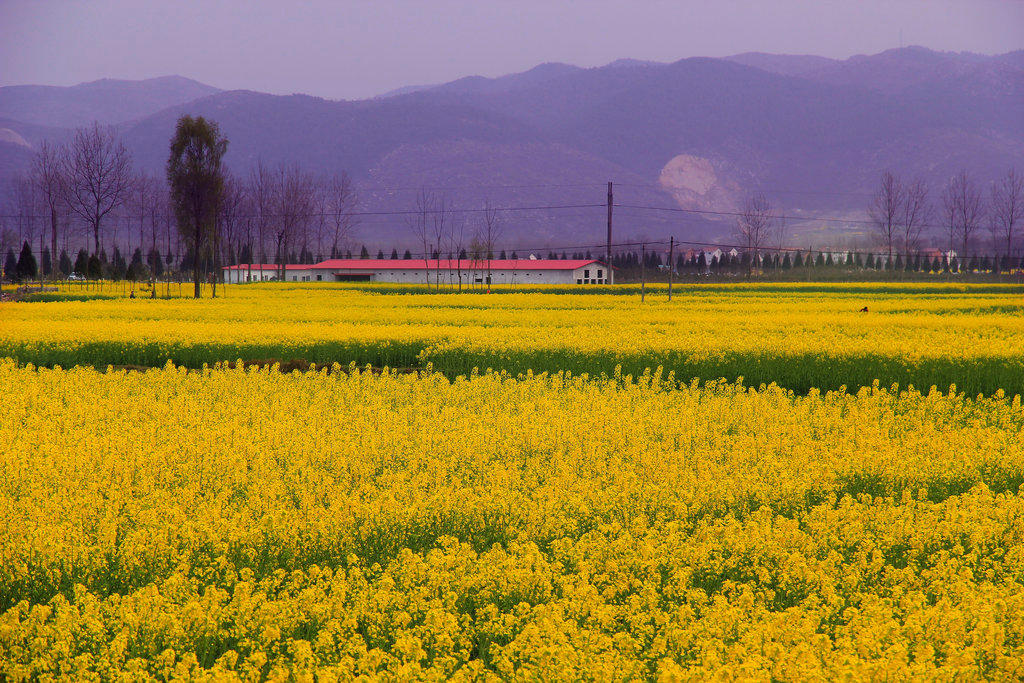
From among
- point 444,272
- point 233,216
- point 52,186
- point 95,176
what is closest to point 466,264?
point 444,272

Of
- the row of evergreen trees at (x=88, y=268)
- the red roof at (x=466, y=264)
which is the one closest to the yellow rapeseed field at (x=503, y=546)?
the row of evergreen trees at (x=88, y=268)

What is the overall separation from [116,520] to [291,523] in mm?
1218

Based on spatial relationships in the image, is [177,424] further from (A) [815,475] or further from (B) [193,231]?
(B) [193,231]

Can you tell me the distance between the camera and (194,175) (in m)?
52.8

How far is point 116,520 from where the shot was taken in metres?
6.11

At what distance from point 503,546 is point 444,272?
96670mm

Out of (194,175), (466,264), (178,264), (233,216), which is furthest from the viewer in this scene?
(233,216)

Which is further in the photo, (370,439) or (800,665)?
(370,439)

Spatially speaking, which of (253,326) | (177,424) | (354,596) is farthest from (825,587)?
(253,326)

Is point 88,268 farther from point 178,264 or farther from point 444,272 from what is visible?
point 444,272

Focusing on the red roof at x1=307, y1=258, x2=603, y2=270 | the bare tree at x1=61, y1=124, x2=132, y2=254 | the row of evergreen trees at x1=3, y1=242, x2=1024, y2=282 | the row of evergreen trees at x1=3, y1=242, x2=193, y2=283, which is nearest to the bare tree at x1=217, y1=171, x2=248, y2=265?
the row of evergreen trees at x1=3, y1=242, x2=1024, y2=282

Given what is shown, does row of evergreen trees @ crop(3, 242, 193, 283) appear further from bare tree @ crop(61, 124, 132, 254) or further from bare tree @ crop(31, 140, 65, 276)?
bare tree @ crop(61, 124, 132, 254)

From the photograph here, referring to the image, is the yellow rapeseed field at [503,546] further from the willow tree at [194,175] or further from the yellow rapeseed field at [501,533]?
the willow tree at [194,175]

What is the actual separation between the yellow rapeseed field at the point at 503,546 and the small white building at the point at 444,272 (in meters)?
80.1
